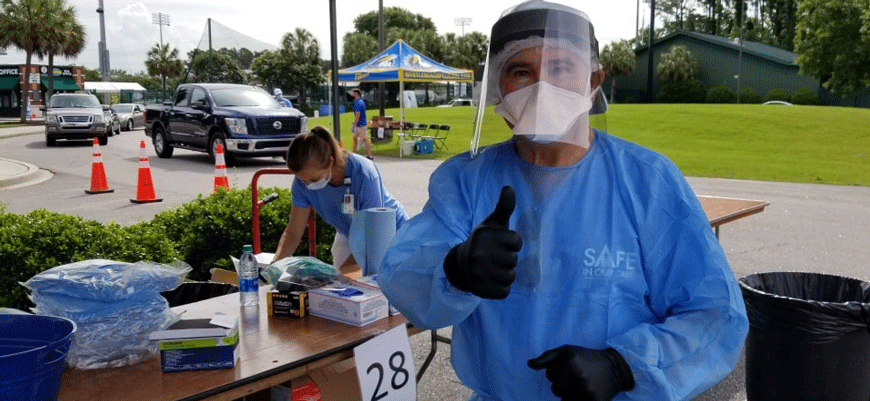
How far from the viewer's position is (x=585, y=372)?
4.29ft

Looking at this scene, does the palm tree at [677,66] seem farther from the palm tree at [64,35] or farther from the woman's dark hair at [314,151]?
the woman's dark hair at [314,151]

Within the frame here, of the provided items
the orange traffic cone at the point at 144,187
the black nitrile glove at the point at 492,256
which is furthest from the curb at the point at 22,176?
the black nitrile glove at the point at 492,256

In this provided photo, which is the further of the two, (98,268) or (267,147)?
(267,147)

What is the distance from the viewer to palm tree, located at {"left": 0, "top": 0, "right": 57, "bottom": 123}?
44.6m

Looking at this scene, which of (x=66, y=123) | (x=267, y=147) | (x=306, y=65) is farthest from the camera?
(x=306, y=65)

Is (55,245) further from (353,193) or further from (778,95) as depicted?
(778,95)

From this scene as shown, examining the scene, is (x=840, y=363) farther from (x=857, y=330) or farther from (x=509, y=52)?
(x=509, y=52)

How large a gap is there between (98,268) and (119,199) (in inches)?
398

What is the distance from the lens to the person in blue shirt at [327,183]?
4121mm

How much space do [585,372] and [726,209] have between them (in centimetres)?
490

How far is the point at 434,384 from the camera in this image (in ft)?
14.6

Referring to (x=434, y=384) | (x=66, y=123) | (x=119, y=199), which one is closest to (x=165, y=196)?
(x=119, y=199)

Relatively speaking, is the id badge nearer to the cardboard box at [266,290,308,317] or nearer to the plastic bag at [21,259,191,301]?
the cardboard box at [266,290,308,317]

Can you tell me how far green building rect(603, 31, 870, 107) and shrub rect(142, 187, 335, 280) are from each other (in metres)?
47.7
